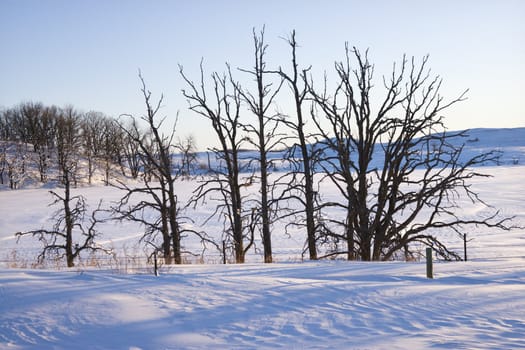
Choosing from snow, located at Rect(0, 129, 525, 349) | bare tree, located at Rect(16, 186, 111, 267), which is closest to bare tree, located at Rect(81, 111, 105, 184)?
bare tree, located at Rect(16, 186, 111, 267)

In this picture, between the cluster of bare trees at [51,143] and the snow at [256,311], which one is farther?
the cluster of bare trees at [51,143]

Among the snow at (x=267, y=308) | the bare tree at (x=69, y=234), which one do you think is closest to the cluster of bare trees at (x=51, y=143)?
the bare tree at (x=69, y=234)

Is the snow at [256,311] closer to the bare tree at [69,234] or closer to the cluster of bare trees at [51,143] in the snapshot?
the bare tree at [69,234]

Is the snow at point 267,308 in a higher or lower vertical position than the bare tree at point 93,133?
lower

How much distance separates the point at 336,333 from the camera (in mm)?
5930

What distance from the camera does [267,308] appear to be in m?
6.74

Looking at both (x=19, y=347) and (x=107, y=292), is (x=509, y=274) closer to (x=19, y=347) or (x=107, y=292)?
(x=107, y=292)

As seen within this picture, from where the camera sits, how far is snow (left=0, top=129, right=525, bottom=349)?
5664 millimetres

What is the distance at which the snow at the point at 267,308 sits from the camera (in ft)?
18.6

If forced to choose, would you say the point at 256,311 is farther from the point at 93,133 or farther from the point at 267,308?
the point at 93,133

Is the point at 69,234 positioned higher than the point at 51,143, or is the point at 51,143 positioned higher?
the point at 51,143

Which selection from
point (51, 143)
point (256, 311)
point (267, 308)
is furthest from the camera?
point (51, 143)

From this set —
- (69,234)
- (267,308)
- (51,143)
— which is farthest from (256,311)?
(51,143)

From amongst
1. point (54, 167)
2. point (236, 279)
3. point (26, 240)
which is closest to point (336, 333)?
point (236, 279)
